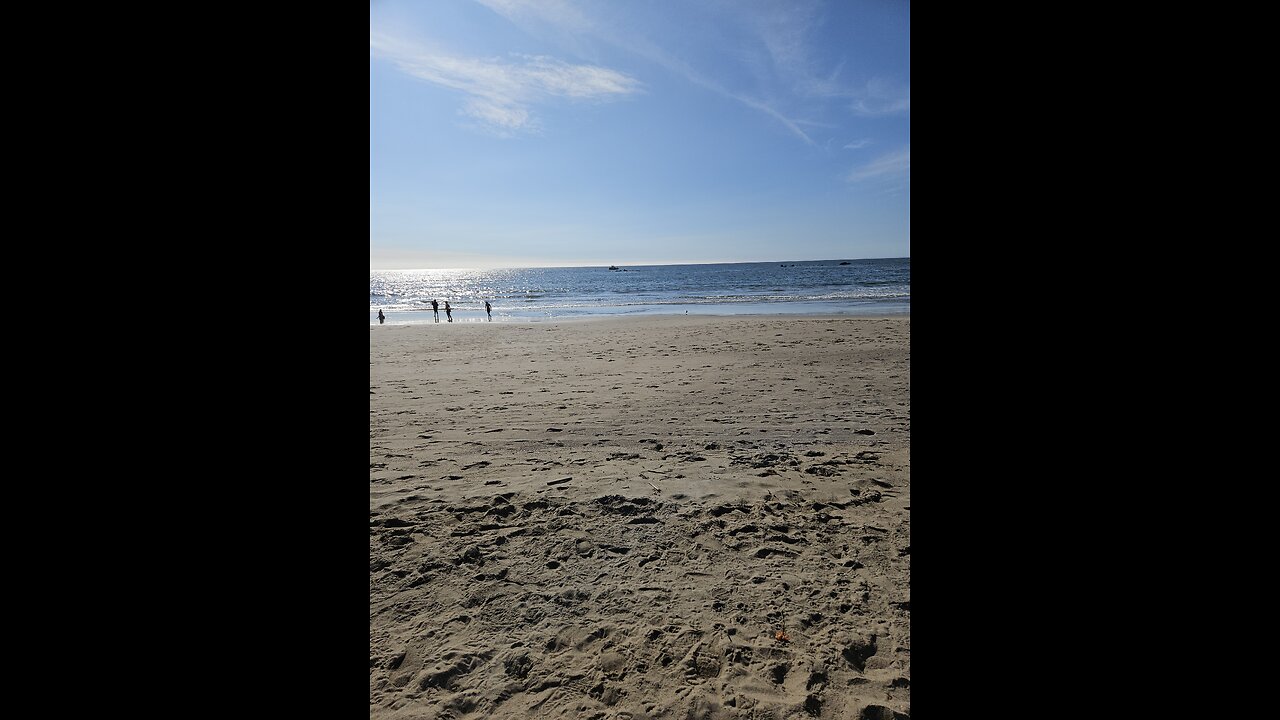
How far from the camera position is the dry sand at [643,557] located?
102 inches

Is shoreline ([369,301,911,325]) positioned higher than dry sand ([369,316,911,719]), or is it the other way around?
shoreline ([369,301,911,325])

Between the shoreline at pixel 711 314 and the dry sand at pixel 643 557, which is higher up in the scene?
the shoreline at pixel 711 314

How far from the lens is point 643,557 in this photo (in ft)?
12.2

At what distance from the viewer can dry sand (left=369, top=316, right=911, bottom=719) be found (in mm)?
2584

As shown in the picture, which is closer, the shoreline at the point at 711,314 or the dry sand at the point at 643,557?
the dry sand at the point at 643,557

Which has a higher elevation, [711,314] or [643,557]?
[711,314]

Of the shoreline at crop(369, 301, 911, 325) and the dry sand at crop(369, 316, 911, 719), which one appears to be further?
the shoreline at crop(369, 301, 911, 325)

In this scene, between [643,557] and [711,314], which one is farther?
[711,314]
